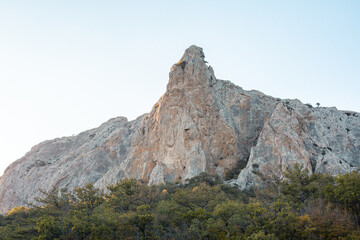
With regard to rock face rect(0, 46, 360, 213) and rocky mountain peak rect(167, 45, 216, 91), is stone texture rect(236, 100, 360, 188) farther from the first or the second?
rocky mountain peak rect(167, 45, 216, 91)

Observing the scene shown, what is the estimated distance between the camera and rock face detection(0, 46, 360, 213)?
67.6 meters

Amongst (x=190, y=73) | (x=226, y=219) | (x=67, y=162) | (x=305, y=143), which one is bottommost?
(x=226, y=219)

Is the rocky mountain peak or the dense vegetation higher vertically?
the rocky mountain peak

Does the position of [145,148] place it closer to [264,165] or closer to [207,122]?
[207,122]

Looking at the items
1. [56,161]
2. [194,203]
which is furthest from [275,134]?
[56,161]

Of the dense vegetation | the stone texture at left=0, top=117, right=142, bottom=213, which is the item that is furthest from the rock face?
the dense vegetation

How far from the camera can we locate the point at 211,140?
7400 centimetres

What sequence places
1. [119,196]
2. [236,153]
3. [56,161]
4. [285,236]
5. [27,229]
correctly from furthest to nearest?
1. [56,161]
2. [236,153]
3. [119,196]
4. [27,229]
5. [285,236]

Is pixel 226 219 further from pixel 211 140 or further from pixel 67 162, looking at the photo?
pixel 67 162

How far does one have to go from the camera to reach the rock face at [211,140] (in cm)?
6762

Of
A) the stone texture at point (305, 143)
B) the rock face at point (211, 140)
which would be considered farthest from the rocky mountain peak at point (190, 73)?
the stone texture at point (305, 143)

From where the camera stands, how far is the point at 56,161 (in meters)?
102

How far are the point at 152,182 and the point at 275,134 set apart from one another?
98.8 feet

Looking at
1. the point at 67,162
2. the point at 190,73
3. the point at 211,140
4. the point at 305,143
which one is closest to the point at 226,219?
the point at 211,140
